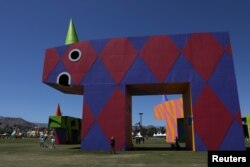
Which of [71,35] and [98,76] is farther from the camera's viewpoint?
[71,35]

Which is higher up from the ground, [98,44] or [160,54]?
[98,44]

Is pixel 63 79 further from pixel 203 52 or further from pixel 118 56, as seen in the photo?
pixel 203 52

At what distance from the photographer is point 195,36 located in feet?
89.1

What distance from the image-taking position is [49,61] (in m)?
30.0

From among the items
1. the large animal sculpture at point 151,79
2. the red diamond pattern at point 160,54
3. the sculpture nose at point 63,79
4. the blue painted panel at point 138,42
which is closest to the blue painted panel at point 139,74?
the large animal sculpture at point 151,79

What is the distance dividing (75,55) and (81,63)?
126 cm

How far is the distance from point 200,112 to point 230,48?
21.2 ft

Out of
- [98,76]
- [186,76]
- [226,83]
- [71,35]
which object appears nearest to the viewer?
[226,83]

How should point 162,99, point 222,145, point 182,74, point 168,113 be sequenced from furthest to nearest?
point 162,99, point 168,113, point 182,74, point 222,145

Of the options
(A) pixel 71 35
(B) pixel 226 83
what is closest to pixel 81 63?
(A) pixel 71 35

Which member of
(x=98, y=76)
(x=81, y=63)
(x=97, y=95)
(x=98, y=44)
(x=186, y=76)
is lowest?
(x=97, y=95)

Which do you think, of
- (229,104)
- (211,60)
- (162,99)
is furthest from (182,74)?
(162,99)

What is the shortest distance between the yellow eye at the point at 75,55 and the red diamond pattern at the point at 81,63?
0.27 m

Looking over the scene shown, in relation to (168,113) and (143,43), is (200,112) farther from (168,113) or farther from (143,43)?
(168,113)
